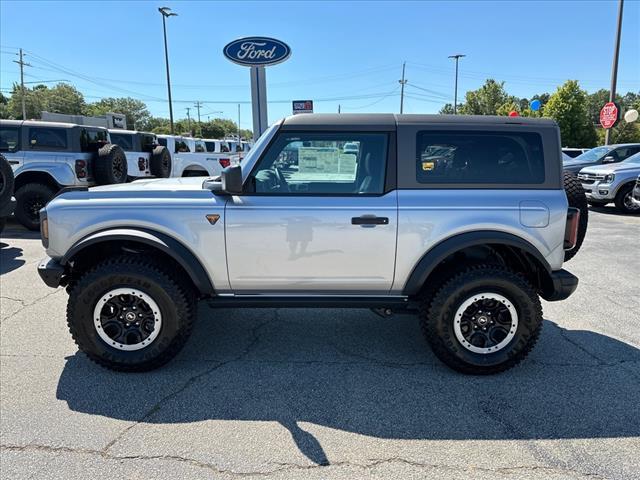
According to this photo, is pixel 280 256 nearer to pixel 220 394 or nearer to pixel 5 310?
pixel 220 394

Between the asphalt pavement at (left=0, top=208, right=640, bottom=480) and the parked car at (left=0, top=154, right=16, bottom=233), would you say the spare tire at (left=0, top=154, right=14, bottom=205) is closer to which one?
the parked car at (left=0, top=154, right=16, bottom=233)

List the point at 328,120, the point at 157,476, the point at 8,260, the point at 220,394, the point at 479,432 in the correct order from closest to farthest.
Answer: the point at 157,476
the point at 479,432
the point at 220,394
the point at 328,120
the point at 8,260

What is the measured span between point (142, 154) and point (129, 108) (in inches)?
4066

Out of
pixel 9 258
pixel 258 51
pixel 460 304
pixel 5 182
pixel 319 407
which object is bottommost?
pixel 319 407

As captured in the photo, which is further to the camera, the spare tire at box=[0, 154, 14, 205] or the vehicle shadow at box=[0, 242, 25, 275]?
the spare tire at box=[0, 154, 14, 205]

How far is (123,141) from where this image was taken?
1202cm

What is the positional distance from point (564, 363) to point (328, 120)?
268 centimetres

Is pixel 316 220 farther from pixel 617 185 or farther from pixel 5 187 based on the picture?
pixel 617 185

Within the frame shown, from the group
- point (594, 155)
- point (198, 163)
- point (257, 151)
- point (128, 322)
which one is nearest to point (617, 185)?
point (594, 155)

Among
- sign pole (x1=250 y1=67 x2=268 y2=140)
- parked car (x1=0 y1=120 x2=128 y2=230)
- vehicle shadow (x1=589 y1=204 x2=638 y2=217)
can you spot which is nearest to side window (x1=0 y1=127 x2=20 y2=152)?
parked car (x1=0 y1=120 x2=128 y2=230)

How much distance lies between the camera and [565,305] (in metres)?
4.72

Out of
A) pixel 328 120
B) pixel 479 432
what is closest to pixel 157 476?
pixel 479 432

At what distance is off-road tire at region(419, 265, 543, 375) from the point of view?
311cm

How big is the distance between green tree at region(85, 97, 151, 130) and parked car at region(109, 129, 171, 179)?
298ft
